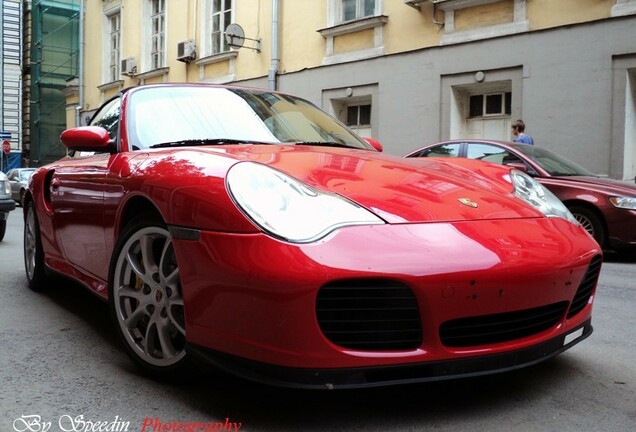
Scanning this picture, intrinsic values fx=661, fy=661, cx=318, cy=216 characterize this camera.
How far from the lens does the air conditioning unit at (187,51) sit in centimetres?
1762

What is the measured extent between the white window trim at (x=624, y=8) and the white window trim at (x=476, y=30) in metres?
1.42

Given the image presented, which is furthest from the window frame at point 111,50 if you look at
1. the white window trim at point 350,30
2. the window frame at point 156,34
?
the white window trim at point 350,30

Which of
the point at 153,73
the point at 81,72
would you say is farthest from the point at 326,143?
the point at 81,72

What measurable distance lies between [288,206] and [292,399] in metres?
0.72

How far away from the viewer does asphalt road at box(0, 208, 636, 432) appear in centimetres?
221

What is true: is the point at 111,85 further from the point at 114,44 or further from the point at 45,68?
the point at 45,68

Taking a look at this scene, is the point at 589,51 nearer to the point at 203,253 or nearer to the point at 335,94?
the point at 335,94

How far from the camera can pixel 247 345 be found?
6.89 ft

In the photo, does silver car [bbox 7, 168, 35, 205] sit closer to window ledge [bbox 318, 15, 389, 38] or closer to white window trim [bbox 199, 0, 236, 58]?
white window trim [bbox 199, 0, 236, 58]

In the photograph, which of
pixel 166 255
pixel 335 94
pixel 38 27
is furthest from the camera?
pixel 38 27

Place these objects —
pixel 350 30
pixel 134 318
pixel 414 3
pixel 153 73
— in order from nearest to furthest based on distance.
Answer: pixel 134 318, pixel 414 3, pixel 350 30, pixel 153 73

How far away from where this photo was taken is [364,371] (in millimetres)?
2051

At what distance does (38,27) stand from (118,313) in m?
30.9

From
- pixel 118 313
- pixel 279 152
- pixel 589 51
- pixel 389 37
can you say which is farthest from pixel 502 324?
pixel 389 37
